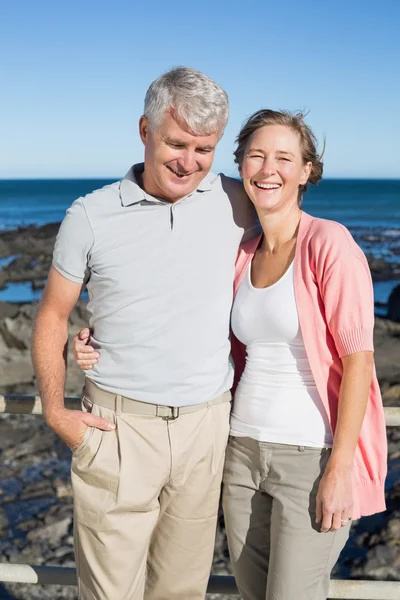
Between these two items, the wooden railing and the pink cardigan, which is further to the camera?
the wooden railing

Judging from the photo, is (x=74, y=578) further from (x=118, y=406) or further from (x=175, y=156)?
(x=175, y=156)

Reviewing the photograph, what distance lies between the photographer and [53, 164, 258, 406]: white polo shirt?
2.64 meters

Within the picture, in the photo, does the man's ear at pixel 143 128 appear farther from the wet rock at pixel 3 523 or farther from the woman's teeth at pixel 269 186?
the wet rock at pixel 3 523

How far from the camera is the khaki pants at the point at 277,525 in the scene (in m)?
2.50

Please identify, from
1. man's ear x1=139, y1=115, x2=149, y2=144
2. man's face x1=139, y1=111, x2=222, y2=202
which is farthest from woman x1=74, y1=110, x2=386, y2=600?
man's ear x1=139, y1=115, x2=149, y2=144

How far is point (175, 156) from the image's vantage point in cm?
267

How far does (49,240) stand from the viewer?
2983 centimetres

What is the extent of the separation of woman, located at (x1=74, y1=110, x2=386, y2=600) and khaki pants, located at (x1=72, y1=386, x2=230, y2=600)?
0.11m

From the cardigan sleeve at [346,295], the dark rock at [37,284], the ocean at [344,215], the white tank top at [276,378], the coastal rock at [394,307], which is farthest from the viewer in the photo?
the ocean at [344,215]

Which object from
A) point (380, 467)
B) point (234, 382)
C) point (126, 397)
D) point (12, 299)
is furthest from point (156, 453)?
point (12, 299)

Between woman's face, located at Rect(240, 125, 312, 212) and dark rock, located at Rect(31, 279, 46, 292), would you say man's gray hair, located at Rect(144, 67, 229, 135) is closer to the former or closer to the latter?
woman's face, located at Rect(240, 125, 312, 212)

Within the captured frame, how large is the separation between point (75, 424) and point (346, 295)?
1.10 metres

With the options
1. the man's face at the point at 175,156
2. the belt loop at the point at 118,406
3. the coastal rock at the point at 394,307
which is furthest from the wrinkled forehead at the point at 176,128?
the coastal rock at the point at 394,307

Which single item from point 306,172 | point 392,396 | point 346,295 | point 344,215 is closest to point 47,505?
point 306,172
